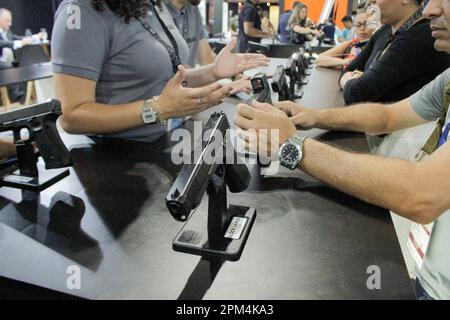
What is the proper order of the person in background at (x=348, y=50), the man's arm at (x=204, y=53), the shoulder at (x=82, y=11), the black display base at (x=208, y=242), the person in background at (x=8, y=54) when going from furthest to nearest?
the person in background at (x=8, y=54)
the person in background at (x=348, y=50)
the man's arm at (x=204, y=53)
the shoulder at (x=82, y=11)
the black display base at (x=208, y=242)

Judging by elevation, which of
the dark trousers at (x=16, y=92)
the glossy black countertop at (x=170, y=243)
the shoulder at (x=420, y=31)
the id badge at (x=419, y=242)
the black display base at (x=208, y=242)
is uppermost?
the shoulder at (x=420, y=31)

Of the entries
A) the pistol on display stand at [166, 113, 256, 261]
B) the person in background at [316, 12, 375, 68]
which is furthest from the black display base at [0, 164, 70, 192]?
the person in background at [316, 12, 375, 68]

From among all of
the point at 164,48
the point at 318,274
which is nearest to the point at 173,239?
the point at 318,274

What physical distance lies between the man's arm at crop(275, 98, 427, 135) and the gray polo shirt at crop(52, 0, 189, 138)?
51 cm

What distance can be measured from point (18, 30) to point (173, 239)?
Answer: 11.0 meters

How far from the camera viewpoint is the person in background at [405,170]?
74cm

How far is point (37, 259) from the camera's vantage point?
707 millimetres

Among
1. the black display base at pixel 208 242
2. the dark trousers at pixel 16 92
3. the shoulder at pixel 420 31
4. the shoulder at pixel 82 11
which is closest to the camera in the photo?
the black display base at pixel 208 242

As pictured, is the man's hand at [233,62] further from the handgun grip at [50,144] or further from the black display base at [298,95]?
the handgun grip at [50,144]

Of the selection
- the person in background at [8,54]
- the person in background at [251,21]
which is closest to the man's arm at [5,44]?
the person in background at [8,54]

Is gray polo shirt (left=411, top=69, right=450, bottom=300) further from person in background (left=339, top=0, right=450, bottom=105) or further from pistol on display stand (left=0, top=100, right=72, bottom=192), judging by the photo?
pistol on display stand (left=0, top=100, right=72, bottom=192)

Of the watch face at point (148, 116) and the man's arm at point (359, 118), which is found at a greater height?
the watch face at point (148, 116)

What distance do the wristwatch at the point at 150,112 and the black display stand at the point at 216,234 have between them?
0.48m

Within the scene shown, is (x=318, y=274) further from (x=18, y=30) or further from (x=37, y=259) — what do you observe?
(x=18, y=30)
